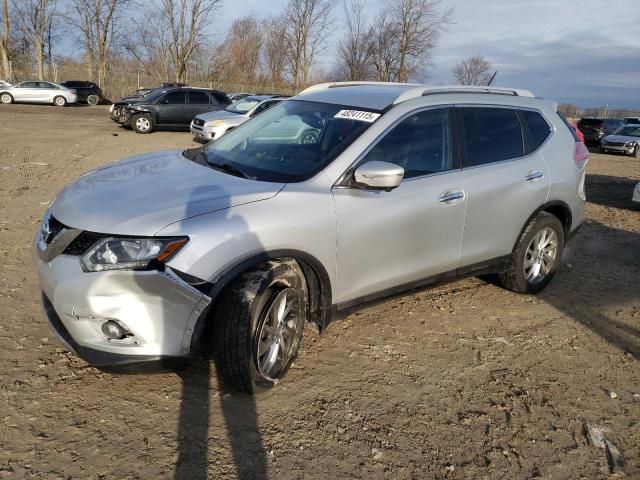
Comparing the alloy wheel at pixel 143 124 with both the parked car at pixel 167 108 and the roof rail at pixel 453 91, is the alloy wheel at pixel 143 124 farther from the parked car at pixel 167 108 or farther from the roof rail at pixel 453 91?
the roof rail at pixel 453 91

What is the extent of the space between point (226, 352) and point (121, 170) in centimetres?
150

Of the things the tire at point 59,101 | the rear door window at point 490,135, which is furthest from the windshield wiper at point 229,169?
the tire at point 59,101

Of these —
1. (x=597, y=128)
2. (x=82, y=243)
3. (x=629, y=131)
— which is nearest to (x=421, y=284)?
(x=82, y=243)

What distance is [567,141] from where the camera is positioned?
15.5 ft

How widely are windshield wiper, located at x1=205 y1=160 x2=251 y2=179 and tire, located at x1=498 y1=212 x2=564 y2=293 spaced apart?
2.50 meters

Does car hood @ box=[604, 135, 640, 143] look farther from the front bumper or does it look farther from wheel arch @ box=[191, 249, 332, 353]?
the front bumper

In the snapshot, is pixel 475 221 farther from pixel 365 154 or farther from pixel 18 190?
pixel 18 190

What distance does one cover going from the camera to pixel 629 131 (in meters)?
22.8

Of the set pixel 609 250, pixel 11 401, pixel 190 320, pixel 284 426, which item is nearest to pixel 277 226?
pixel 190 320

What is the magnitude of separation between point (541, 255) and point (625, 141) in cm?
2040

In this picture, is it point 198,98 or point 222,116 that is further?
point 198,98

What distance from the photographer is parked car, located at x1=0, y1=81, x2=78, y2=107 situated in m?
29.0

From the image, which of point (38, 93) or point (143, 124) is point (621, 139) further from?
point (38, 93)

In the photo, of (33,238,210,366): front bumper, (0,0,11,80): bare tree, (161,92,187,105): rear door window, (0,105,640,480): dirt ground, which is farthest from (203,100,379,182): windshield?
(0,0,11,80): bare tree
